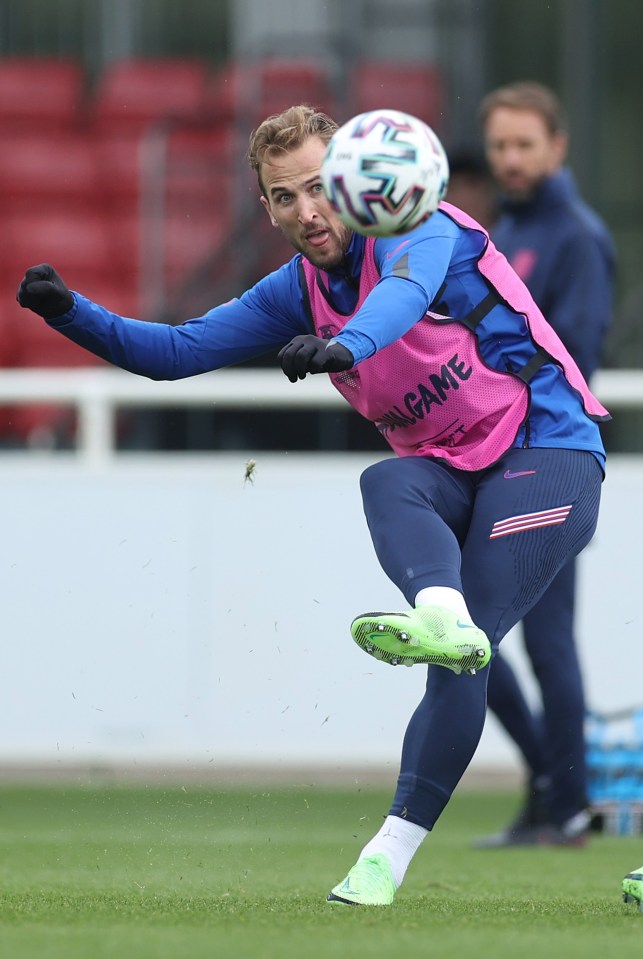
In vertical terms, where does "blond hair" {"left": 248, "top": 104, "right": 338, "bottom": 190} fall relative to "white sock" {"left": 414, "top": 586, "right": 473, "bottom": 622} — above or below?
above

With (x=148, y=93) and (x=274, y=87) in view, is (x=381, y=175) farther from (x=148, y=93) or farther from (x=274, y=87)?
(x=148, y=93)

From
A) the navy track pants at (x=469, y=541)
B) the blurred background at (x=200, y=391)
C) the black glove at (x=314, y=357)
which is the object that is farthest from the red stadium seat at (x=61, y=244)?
the black glove at (x=314, y=357)

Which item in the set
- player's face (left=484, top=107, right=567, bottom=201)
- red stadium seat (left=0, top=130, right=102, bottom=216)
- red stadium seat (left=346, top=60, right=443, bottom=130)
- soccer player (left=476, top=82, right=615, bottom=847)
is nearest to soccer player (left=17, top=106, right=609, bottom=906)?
soccer player (left=476, top=82, right=615, bottom=847)

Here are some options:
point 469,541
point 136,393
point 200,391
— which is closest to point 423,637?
point 469,541

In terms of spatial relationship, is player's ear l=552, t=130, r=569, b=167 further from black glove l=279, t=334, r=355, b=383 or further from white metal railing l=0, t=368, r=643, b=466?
black glove l=279, t=334, r=355, b=383

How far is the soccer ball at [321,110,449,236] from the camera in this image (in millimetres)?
3885

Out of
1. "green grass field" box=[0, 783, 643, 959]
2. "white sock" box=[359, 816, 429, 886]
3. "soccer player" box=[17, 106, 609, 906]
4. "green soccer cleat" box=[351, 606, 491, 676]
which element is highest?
"soccer player" box=[17, 106, 609, 906]

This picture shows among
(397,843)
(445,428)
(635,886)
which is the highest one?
(445,428)

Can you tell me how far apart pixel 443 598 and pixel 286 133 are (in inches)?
44.1

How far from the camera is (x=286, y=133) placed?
13.8 ft

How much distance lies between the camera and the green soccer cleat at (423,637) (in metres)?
3.82

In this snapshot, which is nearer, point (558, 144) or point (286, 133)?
point (286, 133)

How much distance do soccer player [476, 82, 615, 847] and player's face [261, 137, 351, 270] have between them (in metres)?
1.96

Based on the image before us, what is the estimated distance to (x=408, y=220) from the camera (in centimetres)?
397
